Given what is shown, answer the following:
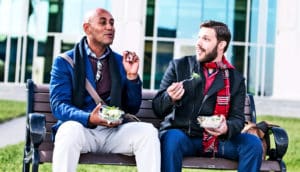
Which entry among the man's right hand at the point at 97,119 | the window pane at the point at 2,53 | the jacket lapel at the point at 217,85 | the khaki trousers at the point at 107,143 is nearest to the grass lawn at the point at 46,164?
the khaki trousers at the point at 107,143

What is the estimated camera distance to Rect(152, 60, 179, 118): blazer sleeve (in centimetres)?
482

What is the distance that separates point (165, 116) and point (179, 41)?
2086 centimetres

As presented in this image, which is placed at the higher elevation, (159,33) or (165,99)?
(159,33)

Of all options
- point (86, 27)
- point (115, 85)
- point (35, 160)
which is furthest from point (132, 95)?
point (35, 160)

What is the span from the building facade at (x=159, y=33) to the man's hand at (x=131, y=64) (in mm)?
20155

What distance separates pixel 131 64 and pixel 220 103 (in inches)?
28.9

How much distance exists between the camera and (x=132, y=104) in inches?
197

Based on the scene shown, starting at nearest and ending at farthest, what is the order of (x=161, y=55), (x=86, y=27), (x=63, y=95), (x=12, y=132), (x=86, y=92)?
(x=63, y=95), (x=86, y=92), (x=86, y=27), (x=12, y=132), (x=161, y=55)

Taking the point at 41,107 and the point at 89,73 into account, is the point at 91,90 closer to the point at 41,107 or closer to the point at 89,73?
the point at 89,73

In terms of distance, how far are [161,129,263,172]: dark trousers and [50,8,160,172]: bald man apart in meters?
0.13

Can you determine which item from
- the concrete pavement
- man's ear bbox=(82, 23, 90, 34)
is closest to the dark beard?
man's ear bbox=(82, 23, 90, 34)

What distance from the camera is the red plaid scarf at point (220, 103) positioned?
16.0 ft

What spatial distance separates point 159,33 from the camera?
25.8 metres

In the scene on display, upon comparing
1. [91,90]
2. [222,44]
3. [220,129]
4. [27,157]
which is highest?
[222,44]
